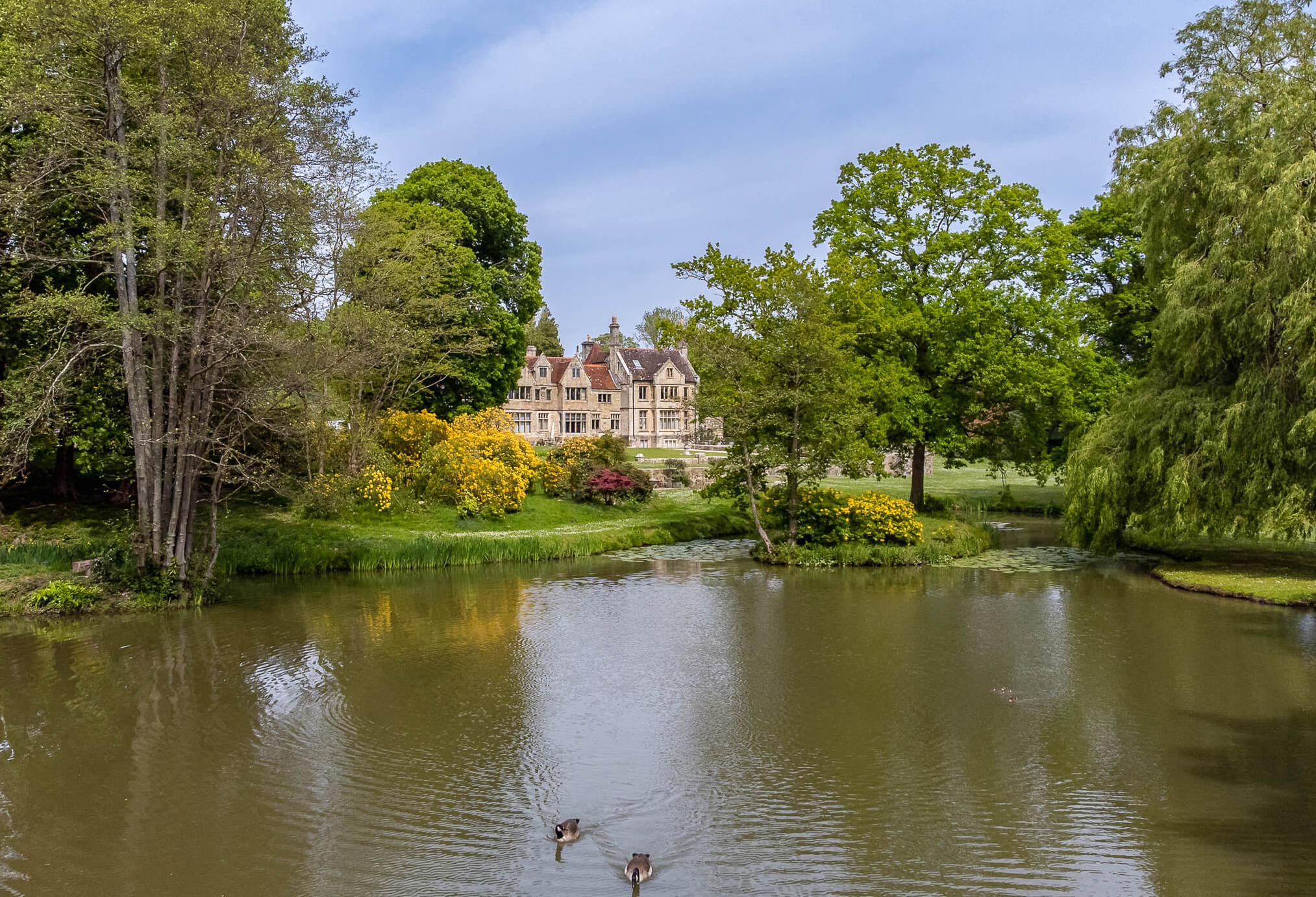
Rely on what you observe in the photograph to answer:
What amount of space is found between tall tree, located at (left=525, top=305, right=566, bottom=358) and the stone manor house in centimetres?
1094

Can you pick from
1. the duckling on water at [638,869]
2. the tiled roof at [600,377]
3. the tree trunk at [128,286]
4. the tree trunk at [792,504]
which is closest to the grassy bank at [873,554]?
the tree trunk at [792,504]

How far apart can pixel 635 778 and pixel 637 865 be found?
2234 mm

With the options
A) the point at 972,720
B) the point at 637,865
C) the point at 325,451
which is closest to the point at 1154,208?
the point at 972,720

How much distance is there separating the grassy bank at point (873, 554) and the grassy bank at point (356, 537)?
5499mm

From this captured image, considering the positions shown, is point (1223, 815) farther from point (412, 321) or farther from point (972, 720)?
point (412, 321)

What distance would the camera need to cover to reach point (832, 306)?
28031mm

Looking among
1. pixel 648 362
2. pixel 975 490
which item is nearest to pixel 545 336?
pixel 648 362

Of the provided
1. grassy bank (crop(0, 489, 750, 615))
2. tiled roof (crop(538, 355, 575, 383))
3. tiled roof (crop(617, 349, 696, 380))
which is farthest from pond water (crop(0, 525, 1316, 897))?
tiled roof (crop(617, 349, 696, 380))

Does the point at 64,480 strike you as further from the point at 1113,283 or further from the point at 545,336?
the point at 545,336

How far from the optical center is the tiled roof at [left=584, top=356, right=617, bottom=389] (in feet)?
242

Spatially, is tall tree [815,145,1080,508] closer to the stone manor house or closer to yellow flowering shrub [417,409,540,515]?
yellow flowering shrub [417,409,540,515]

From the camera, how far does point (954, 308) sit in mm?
29312

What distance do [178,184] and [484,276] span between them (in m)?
16.0

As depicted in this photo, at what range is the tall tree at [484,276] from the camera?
1332 inches
